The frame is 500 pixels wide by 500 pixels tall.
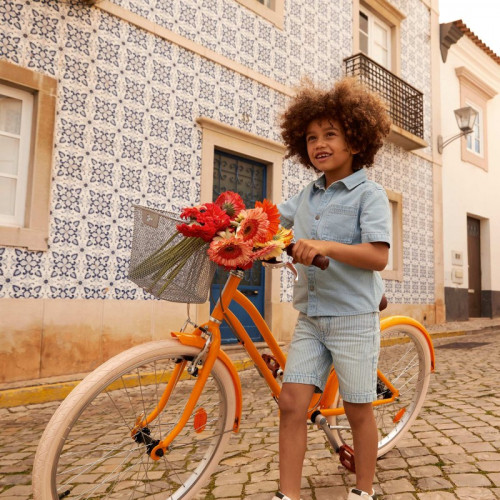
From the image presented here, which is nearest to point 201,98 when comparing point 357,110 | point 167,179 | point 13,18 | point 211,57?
point 211,57

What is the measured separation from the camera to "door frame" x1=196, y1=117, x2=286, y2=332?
6.32 metres

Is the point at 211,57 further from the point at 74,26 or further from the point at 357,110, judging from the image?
the point at 357,110

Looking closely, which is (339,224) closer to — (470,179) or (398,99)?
(398,99)

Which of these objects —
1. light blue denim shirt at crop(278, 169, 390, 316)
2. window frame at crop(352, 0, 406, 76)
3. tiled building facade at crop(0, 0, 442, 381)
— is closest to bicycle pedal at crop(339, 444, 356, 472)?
light blue denim shirt at crop(278, 169, 390, 316)

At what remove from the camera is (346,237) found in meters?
1.80

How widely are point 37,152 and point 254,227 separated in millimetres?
4027

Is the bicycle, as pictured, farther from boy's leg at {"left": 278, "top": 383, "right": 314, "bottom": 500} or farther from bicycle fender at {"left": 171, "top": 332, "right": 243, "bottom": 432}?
boy's leg at {"left": 278, "top": 383, "right": 314, "bottom": 500}

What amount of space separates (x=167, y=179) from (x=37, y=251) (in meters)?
1.83

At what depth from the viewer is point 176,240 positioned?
5.14ft

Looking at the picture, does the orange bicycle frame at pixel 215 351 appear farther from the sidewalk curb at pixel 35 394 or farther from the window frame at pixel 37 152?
the window frame at pixel 37 152

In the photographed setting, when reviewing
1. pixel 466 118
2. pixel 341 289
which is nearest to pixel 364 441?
pixel 341 289

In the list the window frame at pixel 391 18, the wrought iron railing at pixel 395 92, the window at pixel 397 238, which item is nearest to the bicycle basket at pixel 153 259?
the wrought iron railing at pixel 395 92

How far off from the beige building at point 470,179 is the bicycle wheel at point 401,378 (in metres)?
9.32

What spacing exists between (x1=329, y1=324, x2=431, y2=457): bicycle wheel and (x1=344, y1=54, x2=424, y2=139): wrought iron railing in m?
7.28
